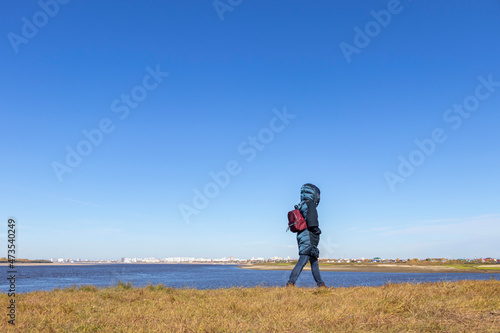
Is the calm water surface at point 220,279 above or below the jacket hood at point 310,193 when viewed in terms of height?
below

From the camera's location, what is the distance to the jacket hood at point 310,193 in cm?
1326

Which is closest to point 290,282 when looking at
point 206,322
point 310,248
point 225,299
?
point 310,248

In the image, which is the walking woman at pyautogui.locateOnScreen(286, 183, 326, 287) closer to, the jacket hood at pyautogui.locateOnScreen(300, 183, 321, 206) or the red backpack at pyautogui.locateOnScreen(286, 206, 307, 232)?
the jacket hood at pyautogui.locateOnScreen(300, 183, 321, 206)

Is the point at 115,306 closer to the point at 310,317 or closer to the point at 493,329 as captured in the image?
the point at 310,317

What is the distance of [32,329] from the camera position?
6039mm

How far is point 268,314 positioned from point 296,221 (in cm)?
618

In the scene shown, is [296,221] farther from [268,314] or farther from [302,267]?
[268,314]

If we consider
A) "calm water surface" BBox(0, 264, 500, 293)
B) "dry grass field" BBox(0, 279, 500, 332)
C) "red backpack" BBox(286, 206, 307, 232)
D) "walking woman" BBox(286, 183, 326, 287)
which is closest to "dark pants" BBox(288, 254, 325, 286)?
"walking woman" BBox(286, 183, 326, 287)

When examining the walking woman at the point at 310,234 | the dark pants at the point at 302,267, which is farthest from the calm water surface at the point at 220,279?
the walking woman at the point at 310,234

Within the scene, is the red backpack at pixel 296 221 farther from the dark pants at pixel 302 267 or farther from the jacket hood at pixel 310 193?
the dark pants at pixel 302 267

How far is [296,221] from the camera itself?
12906 mm

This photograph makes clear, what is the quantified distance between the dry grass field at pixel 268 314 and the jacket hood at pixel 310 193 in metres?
4.07

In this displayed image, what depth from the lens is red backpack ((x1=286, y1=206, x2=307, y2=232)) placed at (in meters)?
12.9

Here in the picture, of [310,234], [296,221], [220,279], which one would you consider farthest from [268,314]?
[220,279]
